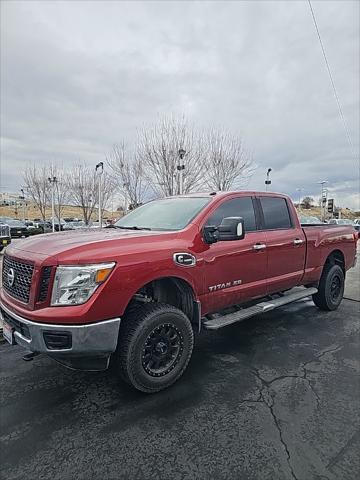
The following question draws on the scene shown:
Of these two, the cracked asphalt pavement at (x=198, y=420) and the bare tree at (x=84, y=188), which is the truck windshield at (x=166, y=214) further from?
the bare tree at (x=84, y=188)

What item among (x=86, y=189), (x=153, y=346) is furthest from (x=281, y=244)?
(x=86, y=189)

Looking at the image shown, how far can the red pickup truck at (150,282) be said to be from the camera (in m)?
2.39

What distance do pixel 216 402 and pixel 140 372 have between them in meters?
0.72

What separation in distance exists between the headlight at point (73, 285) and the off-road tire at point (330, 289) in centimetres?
424

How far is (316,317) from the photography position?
16.8 feet

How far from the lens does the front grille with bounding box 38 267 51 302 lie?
95.1 inches

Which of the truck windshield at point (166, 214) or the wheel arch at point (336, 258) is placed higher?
the truck windshield at point (166, 214)

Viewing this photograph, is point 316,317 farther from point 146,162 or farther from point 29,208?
point 29,208

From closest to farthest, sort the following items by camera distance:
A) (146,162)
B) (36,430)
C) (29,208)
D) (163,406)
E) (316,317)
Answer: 1. (36,430)
2. (163,406)
3. (316,317)
4. (146,162)
5. (29,208)

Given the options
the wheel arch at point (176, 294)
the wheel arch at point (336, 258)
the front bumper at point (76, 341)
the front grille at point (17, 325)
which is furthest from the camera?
the wheel arch at point (336, 258)

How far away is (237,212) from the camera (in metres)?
3.83

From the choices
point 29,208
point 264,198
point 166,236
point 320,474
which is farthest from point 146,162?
point 29,208

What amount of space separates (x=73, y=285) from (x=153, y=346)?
38.3 inches

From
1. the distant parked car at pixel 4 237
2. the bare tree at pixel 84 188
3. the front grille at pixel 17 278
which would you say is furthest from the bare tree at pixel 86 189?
the front grille at pixel 17 278
